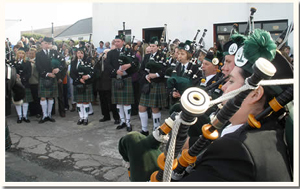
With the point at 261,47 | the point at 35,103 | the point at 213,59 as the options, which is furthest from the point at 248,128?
the point at 35,103

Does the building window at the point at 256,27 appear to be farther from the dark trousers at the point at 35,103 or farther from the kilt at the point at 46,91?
the dark trousers at the point at 35,103

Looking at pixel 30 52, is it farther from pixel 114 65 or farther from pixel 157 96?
pixel 157 96

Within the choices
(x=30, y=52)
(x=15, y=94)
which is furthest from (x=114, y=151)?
(x=30, y=52)

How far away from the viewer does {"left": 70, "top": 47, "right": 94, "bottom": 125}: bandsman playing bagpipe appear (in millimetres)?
5934

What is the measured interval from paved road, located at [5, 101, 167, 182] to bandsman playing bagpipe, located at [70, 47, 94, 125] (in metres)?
0.31

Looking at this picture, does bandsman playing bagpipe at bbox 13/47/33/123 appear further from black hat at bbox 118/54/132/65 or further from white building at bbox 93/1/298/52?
white building at bbox 93/1/298/52

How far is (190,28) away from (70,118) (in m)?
5.05

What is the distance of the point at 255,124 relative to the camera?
1.12 metres

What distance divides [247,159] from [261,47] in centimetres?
47

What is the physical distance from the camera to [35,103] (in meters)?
6.62

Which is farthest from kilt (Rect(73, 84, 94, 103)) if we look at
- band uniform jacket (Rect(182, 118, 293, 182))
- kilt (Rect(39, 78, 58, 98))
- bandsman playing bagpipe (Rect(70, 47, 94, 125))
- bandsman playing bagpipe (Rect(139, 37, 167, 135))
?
band uniform jacket (Rect(182, 118, 293, 182))

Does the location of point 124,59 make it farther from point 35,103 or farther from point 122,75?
point 35,103

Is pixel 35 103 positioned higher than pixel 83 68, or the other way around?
pixel 83 68

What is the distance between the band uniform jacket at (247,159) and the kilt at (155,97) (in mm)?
3830
